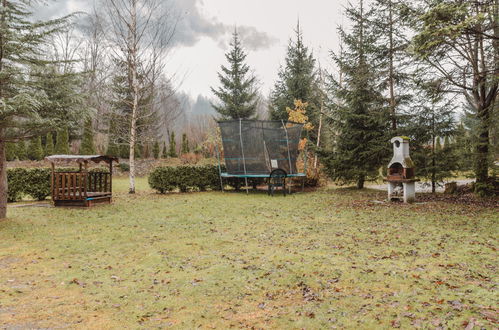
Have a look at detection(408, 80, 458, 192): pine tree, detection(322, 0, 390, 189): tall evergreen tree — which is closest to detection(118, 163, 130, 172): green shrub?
detection(322, 0, 390, 189): tall evergreen tree

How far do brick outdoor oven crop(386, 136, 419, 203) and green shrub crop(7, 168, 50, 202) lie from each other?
10.6m

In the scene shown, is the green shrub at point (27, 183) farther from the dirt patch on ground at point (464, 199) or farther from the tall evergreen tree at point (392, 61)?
the tall evergreen tree at point (392, 61)

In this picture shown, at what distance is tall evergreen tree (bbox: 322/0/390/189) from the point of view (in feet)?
38.7

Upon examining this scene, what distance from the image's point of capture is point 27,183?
9.73 metres

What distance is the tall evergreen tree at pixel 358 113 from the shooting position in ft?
38.7

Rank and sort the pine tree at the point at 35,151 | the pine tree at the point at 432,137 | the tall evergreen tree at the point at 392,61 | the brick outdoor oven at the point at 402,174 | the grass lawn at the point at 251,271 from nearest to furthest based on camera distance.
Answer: the grass lawn at the point at 251,271 < the brick outdoor oven at the point at 402,174 < the pine tree at the point at 432,137 < the tall evergreen tree at the point at 392,61 < the pine tree at the point at 35,151

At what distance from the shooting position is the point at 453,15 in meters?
6.30

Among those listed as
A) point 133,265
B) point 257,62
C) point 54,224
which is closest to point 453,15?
point 133,265

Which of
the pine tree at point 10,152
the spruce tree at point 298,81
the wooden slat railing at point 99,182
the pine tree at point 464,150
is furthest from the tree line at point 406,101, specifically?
the pine tree at point 10,152

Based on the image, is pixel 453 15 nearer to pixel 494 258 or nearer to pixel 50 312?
pixel 494 258

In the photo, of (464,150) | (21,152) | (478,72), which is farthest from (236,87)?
(478,72)

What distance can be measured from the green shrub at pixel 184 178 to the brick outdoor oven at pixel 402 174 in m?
6.57

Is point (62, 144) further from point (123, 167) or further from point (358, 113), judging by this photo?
point (358, 113)

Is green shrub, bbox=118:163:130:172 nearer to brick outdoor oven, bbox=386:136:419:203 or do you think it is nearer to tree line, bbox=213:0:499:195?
tree line, bbox=213:0:499:195
